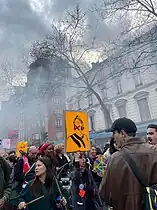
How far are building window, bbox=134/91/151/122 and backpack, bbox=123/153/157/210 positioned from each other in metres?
17.4

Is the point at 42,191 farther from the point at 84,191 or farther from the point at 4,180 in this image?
the point at 84,191

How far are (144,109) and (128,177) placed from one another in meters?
18.0

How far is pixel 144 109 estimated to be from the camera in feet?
62.2

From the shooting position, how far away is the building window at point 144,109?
18.6 metres

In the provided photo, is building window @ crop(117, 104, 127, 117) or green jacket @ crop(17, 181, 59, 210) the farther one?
building window @ crop(117, 104, 127, 117)

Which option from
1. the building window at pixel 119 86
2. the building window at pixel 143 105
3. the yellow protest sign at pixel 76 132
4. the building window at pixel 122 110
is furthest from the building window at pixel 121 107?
the yellow protest sign at pixel 76 132

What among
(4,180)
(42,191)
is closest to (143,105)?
(4,180)

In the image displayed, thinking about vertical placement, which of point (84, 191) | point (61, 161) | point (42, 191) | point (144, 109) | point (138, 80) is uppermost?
point (138, 80)

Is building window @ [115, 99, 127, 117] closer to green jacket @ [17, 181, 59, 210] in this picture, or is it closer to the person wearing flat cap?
green jacket @ [17, 181, 59, 210]

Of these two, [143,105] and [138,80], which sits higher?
[138,80]

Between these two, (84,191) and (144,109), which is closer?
(84,191)

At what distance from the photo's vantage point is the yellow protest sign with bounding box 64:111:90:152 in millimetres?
4359

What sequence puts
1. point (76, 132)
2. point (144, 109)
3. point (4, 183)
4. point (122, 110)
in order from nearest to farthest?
point (4, 183)
point (76, 132)
point (144, 109)
point (122, 110)

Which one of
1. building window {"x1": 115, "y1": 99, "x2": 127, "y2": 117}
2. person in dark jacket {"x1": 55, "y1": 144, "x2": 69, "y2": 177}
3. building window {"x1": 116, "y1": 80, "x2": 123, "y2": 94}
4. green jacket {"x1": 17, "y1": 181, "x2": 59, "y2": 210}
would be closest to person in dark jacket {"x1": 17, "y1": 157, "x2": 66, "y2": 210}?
green jacket {"x1": 17, "y1": 181, "x2": 59, "y2": 210}
